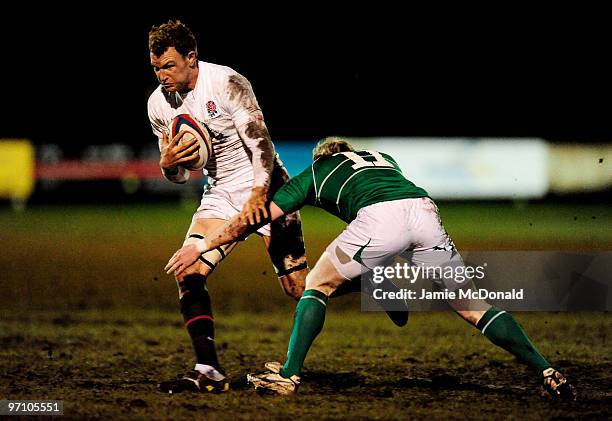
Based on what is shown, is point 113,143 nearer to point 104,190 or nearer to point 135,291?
point 104,190

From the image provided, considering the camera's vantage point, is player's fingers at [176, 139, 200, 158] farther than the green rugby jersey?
Yes

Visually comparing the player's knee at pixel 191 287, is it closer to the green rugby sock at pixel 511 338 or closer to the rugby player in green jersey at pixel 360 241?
the rugby player in green jersey at pixel 360 241

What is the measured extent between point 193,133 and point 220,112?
0.31m

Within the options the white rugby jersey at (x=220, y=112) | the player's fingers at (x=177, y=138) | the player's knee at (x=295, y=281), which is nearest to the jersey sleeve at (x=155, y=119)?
the white rugby jersey at (x=220, y=112)

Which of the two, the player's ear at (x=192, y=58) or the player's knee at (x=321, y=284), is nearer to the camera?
the player's knee at (x=321, y=284)

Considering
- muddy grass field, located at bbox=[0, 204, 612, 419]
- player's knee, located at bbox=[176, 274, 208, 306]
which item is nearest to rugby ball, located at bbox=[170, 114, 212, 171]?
player's knee, located at bbox=[176, 274, 208, 306]

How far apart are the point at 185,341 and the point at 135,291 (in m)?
3.38

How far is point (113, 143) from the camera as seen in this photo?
26.4m

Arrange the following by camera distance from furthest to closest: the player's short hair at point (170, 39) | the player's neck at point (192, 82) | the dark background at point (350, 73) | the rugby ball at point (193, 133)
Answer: the dark background at point (350, 73), the player's neck at point (192, 82), the rugby ball at point (193, 133), the player's short hair at point (170, 39)

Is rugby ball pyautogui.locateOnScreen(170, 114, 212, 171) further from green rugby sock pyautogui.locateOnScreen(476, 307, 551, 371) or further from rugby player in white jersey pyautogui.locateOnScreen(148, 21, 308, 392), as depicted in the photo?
green rugby sock pyautogui.locateOnScreen(476, 307, 551, 371)

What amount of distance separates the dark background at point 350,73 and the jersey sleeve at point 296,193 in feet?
69.6

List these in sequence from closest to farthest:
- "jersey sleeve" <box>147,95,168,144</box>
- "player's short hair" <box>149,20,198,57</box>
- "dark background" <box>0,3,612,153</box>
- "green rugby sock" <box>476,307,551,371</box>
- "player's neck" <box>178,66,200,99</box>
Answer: "green rugby sock" <box>476,307,551,371</box>, "player's short hair" <box>149,20,198,57</box>, "player's neck" <box>178,66,200,99</box>, "jersey sleeve" <box>147,95,168,144</box>, "dark background" <box>0,3,612,153</box>

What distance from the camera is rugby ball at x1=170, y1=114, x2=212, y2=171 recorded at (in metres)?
5.79

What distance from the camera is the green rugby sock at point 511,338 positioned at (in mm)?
5207
